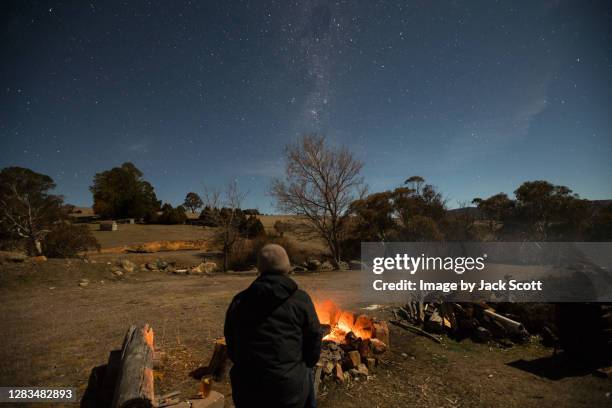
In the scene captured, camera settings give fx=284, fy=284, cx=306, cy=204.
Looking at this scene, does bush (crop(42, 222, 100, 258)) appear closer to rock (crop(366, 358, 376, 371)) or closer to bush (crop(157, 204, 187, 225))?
rock (crop(366, 358, 376, 371))

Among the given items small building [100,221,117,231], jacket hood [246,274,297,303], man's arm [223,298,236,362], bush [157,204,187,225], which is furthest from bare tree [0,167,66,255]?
bush [157,204,187,225]

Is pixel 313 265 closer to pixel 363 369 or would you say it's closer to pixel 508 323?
pixel 508 323

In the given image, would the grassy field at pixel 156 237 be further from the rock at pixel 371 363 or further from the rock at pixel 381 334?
the rock at pixel 371 363

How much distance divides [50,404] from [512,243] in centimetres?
2766

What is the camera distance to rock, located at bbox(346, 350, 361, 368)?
5621mm

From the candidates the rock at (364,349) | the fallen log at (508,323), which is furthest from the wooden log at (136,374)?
the fallen log at (508,323)

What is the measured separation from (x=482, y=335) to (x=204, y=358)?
7.18 meters

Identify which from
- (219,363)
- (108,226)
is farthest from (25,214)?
(219,363)

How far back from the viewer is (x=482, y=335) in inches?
306

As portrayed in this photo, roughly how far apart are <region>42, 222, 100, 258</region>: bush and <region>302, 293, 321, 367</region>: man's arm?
2170 centimetres

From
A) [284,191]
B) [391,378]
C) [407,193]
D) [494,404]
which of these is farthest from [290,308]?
[407,193]

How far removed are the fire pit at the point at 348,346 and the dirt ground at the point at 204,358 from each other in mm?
268

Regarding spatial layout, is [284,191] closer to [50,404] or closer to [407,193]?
[407,193]

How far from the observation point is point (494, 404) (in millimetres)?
4801
